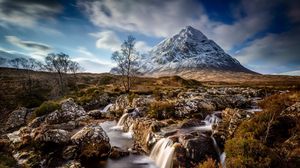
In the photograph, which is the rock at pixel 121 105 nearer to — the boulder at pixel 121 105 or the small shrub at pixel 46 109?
the boulder at pixel 121 105

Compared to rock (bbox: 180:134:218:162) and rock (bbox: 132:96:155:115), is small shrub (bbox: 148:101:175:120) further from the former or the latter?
rock (bbox: 180:134:218:162)

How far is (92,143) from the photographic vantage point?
17375 millimetres

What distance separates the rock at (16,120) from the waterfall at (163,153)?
24620mm

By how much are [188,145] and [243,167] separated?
532cm

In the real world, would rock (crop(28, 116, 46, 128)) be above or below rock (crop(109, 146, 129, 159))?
above

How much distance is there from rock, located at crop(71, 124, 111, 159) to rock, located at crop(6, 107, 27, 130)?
18.2 metres

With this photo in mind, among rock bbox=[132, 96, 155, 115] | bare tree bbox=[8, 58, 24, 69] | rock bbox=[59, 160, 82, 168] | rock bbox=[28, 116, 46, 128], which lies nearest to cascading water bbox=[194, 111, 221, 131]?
rock bbox=[132, 96, 155, 115]

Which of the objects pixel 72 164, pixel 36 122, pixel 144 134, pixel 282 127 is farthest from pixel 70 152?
pixel 282 127

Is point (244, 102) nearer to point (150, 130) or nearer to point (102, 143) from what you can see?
point (150, 130)

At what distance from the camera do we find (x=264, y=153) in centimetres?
991

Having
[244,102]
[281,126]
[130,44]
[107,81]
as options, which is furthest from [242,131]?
[107,81]

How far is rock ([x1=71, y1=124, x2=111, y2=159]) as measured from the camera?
1655 centimetres

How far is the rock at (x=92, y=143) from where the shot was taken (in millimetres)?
16547

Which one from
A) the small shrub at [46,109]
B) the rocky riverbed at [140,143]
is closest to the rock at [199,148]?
the rocky riverbed at [140,143]
